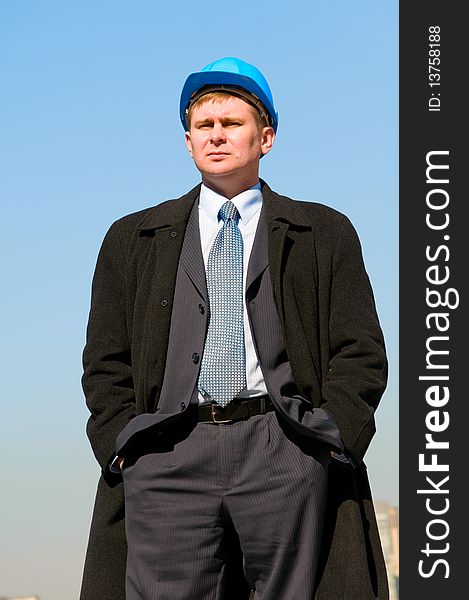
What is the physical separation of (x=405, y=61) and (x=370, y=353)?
1888mm

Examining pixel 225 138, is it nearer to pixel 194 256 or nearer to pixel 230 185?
pixel 230 185

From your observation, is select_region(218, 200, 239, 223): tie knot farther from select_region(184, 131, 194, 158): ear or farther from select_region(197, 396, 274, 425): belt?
select_region(197, 396, 274, 425): belt

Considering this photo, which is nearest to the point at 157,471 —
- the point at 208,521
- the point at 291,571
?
the point at 208,521

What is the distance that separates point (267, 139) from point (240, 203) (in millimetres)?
245

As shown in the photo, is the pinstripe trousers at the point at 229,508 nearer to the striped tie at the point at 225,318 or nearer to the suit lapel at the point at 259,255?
the striped tie at the point at 225,318

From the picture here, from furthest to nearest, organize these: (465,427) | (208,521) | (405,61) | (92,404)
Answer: (405,61)
(465,427)
(92,404)
(208,521)

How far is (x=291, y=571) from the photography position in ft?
12.6

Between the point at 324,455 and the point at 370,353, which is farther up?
the point at 370,353

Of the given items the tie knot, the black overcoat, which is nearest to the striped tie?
the tie knot

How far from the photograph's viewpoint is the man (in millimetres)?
3814

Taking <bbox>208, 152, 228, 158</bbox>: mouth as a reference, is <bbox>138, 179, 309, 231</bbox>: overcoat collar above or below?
below

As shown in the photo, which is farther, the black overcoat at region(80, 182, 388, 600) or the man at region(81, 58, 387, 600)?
the black overcoat at region(80, 182, 388, 600)

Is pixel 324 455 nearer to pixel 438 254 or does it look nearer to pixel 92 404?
pixel 92 404

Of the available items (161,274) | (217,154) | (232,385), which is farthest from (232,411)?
(217,154)
